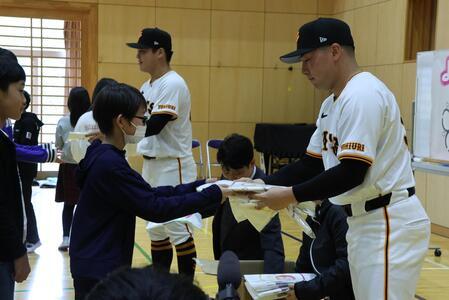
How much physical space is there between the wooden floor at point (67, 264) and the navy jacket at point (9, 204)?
52.9 inches

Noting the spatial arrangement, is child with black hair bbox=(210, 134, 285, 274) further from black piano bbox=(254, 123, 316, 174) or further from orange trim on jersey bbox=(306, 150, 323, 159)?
black piano bbox=(254, 123, 316, 174)

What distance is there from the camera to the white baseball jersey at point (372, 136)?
2.31 metres

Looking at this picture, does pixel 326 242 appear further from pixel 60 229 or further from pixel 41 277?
pixel 60 229

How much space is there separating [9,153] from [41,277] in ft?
9.33

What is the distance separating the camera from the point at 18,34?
1085 cm

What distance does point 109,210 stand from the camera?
98.0 inches

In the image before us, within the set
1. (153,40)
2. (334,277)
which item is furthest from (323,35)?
(153,40)

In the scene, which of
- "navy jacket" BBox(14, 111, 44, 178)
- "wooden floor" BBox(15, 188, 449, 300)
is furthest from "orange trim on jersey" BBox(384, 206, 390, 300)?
"navy jacket" BBox(14, 111, 44, 178)

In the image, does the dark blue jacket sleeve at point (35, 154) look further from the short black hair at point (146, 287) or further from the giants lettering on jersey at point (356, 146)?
the short black hair at point (146, 287)

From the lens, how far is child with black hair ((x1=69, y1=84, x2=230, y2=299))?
8.03ft

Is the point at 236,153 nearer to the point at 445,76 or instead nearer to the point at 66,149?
the point at 66,149

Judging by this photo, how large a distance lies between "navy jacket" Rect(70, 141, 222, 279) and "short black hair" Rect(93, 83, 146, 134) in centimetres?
13

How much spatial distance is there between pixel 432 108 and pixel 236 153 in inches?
132

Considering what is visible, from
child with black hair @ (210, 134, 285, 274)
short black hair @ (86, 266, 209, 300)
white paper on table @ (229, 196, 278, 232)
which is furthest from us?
child with black hair @ (210, 134, 285, 274)
